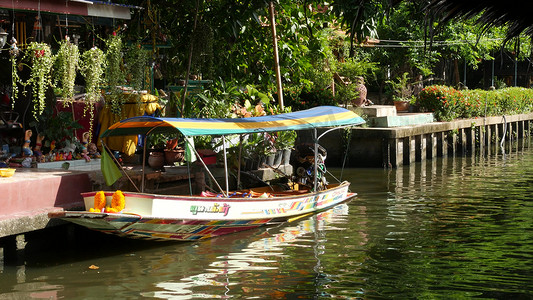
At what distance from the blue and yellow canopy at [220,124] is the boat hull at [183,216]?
3.81 feet

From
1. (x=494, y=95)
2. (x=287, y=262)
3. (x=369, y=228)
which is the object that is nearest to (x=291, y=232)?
(x=369, y=228)

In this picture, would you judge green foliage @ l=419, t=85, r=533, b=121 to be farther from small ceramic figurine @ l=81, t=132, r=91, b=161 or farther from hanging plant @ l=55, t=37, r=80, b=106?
hanging plant @ l=55, t=37, r=80, b=106

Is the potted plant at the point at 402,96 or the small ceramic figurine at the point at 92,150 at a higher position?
the potted plant at the point at 402,96

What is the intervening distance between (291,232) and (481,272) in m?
4.16

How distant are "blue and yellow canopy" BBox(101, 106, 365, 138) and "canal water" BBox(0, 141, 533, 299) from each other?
1864 millimetres

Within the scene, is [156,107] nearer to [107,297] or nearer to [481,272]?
[107,297]

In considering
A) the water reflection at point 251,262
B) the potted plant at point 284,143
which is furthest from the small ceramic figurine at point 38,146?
the potted plant at point 284,143

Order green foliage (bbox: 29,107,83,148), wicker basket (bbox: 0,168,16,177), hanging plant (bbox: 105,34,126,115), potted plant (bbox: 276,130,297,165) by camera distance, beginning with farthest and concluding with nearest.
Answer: potted plant (bbox: 276,130,297,165), green foliage (bbox: 29,107,83,148), hanging plant (bbox: 105,34,126,115), wicker basket (bbox: 0,168,16,177)

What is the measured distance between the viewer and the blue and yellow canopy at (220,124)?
37.5 feet

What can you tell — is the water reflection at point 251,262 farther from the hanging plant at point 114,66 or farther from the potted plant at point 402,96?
the potted plant at point 402,96

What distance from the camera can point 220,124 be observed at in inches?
477

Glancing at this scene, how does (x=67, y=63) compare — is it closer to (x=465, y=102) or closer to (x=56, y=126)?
(x=56, y=126)

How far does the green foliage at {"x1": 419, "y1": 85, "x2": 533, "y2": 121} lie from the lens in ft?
92.1

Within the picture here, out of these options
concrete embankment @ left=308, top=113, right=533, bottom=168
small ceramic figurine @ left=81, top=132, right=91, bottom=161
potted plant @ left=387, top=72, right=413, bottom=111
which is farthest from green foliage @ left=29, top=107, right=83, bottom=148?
potted plant @ left=387, top=72, right=413, bottom=111
